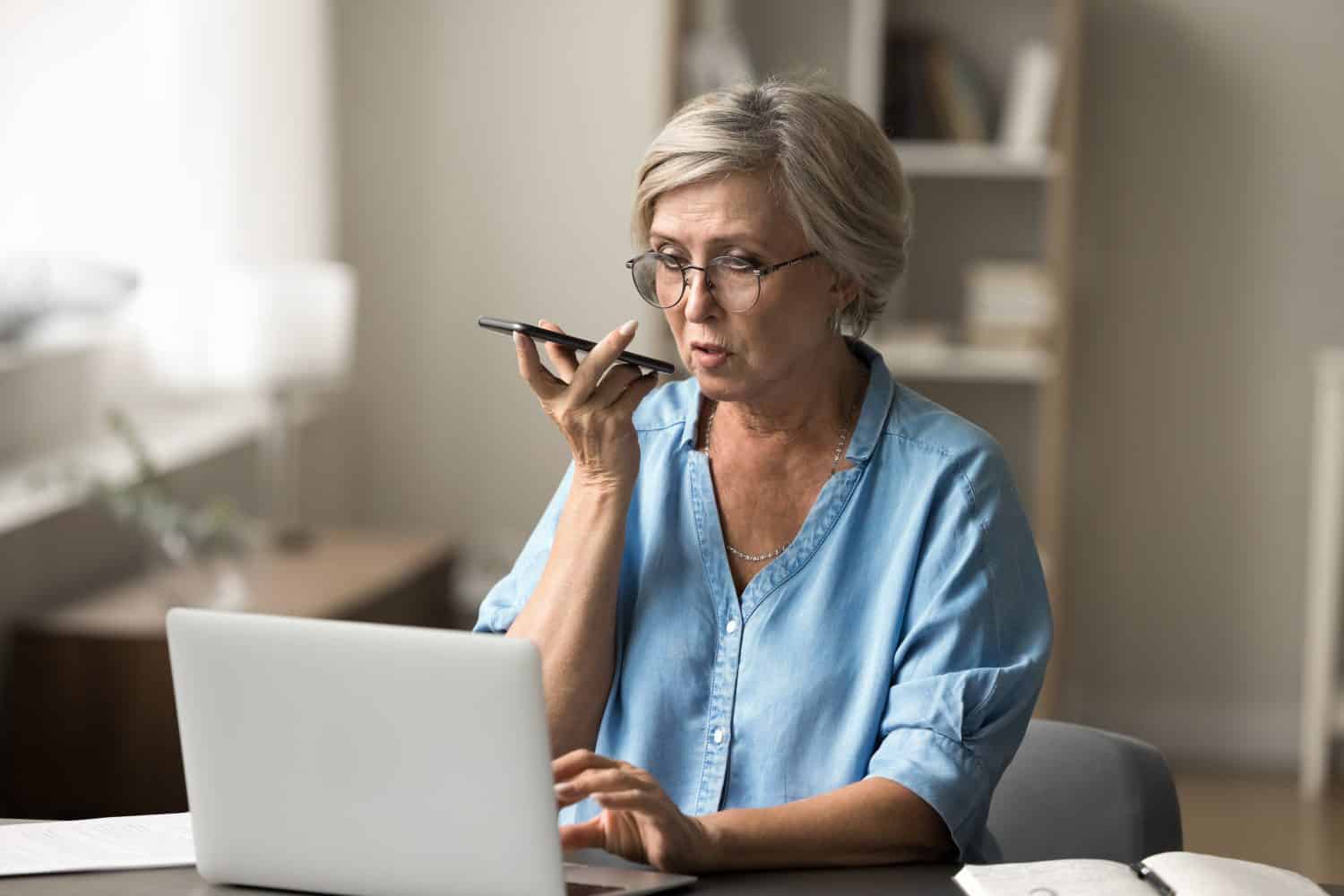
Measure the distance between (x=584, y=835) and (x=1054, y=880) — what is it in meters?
0.36

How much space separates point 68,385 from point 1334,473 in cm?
273

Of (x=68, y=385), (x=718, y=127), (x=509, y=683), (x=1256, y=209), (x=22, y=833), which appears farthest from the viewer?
(x=1256, y=209)

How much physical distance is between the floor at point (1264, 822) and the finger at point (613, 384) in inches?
78.9

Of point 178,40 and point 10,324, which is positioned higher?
point 178,40

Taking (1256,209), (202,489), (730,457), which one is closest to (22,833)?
(730,457)

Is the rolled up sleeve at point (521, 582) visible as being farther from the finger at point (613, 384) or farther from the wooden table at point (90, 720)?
the wooden table at point (90, 720)

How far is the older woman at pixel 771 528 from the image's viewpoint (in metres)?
1.53

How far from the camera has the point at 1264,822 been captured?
3695 millimetres

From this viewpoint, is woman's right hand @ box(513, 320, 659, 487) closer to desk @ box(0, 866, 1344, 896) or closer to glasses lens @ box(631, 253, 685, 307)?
glasses lens @ box(631, 253, 685, 307)

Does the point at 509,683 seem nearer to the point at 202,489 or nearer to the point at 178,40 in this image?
the point at 202,489

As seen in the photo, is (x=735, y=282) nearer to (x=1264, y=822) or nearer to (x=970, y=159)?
(x=970, y=159)

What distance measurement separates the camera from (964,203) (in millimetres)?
4160

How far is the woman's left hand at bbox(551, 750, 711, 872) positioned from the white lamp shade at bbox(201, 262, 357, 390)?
220 centimetres

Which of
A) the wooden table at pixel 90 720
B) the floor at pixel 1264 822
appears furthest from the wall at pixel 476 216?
the floor at pixel 1264 822
